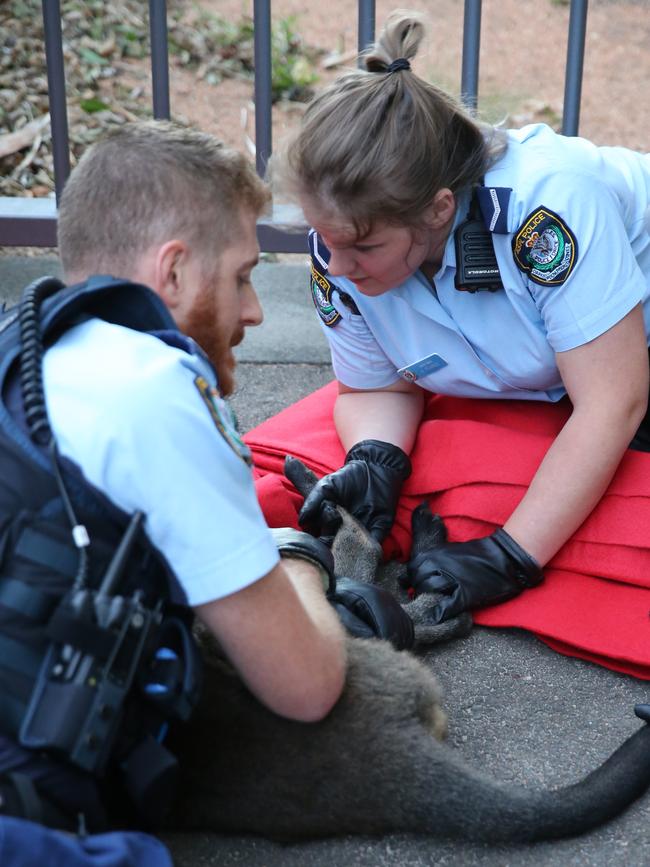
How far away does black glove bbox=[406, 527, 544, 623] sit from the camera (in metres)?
2.68

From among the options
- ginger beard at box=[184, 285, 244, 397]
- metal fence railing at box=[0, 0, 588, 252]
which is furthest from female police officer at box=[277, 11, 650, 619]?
metal fence railing at box=[0, 0, 588, 252]

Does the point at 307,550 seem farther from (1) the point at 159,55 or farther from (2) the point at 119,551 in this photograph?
(1) the point at 159,55

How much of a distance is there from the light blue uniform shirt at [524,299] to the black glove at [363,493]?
0.27 m

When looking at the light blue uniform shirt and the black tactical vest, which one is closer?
the black tactical vest

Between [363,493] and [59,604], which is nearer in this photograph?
[59,604]

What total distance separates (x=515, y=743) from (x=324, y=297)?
133cm

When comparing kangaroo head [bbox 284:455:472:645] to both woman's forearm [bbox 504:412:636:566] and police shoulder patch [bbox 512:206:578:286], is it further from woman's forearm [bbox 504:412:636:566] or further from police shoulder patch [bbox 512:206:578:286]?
police shoulder patch [bbox 512:206:578:286]

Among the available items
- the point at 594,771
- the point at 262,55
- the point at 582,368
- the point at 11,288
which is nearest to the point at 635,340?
the point at 582,368

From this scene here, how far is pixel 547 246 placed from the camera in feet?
8.61

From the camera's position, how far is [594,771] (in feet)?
6.86

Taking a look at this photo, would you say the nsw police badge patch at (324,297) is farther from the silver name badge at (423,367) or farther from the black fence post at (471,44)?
the black fence post at (471,44)

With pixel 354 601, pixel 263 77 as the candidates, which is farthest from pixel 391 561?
pixel 263 77

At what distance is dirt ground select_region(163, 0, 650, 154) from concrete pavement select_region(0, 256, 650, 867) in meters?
4.62

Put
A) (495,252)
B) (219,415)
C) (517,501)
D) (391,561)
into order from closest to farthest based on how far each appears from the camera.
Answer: (219,415)
(495,252)
(517,501)
(391,561)
